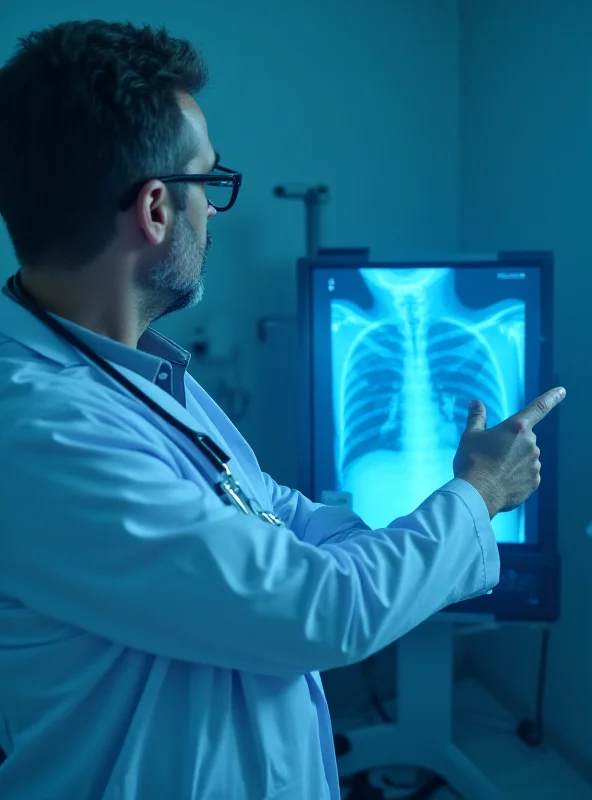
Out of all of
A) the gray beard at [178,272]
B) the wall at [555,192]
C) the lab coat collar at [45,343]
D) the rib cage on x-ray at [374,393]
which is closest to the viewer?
the lab coat collar at [45,343]

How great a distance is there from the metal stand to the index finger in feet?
3.44

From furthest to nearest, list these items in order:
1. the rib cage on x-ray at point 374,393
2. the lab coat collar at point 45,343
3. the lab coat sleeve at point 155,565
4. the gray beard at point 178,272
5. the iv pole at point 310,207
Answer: the iv pole at point 310,207
the rib cage on x-ray at point 374,393
the gray beard at point 178,272
the lab coat collar at point 45,343
the lab coat sleeve at point 155,565

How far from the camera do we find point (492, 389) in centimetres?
169

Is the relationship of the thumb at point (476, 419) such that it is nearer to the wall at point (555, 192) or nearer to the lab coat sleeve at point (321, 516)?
the lab coat sleeve at point (321, 516)

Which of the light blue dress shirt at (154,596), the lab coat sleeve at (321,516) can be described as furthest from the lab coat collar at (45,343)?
the lab coat sleeve at (321,516)

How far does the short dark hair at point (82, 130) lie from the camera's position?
79 cm

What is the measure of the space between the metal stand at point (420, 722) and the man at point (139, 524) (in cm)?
98

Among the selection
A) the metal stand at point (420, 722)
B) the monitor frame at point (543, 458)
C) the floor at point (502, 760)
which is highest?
the monitor frame at point (543, 458)

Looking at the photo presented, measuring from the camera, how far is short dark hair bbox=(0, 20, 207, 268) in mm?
793

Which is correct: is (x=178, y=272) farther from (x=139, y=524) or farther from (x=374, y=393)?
(x=374, y=393)

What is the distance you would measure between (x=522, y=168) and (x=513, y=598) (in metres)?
1.18

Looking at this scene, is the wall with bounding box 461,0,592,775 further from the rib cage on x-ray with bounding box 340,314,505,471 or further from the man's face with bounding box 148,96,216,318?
the man's face with bounding box 148,96,216,318

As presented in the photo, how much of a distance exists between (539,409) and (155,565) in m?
0.54

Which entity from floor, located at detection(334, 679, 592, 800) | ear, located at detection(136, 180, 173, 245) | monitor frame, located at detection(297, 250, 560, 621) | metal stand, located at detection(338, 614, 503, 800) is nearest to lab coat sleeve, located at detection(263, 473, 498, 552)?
ear, located at detection(136, 180, 173, 245)
